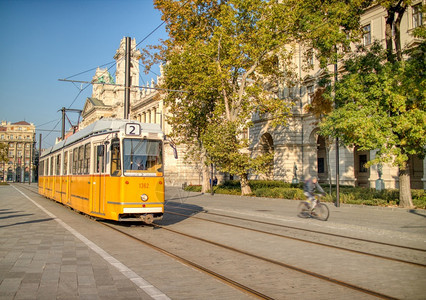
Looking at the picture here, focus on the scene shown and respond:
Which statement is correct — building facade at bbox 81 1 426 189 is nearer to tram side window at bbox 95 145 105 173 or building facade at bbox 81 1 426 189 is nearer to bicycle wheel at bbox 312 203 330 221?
bicycle wheel at bbox 312 203 330 221

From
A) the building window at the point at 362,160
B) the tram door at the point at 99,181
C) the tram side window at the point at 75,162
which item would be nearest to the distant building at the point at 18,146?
the building window at the point at 362,160

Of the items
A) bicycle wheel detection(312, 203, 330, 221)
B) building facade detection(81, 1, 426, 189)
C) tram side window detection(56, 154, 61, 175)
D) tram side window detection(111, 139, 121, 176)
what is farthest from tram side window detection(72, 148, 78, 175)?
building facade detection(81, 1, 426, 189)

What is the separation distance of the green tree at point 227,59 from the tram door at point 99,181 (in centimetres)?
1314

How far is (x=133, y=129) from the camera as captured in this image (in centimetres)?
1266

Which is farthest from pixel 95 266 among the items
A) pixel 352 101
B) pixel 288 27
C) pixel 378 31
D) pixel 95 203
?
pixel 378 31

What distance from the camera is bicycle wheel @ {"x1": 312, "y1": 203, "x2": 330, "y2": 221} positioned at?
15.5 m

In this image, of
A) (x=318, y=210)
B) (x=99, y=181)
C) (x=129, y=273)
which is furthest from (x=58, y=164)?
(x=129, y=273)

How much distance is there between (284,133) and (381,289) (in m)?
37.6

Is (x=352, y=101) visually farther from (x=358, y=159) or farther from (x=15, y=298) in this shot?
(x=358, y=159)

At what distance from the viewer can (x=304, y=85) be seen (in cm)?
4131

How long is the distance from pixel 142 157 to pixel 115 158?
32.9 inches

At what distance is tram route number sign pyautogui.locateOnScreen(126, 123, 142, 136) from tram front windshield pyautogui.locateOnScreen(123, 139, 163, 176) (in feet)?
0.72

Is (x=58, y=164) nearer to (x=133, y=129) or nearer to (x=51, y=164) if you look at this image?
(x=51, y=164)

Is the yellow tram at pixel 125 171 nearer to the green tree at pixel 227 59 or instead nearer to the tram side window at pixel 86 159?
the tram side window at pixel 86 159
